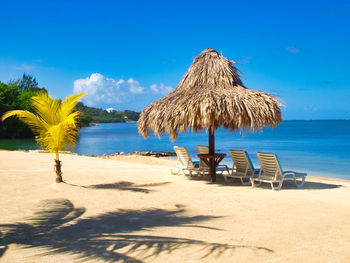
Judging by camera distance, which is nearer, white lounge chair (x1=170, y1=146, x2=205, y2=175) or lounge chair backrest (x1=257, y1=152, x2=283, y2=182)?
lounge chair backrest (x1=257, y1=152, x2=283, y2=182)

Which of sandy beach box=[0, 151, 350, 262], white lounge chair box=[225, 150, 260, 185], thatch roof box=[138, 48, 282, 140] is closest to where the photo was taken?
sandy beach box=[0, 151, 350, 262]

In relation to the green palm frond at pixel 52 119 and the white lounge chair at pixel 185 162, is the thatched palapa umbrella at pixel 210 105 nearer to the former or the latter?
the white lounge chair at pixel 185 162

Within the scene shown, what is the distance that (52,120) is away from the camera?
699 cm

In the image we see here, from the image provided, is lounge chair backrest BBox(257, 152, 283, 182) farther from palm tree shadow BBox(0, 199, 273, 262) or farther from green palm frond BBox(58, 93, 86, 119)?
green palm frond BBox(58, 93, 86, 119)

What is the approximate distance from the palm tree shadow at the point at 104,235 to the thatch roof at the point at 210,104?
8.16 feet

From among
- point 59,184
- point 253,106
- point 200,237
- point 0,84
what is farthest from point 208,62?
point 0,84

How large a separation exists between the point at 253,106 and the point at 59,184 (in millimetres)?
4336

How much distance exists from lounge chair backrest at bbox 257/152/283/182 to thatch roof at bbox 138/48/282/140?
0.61m

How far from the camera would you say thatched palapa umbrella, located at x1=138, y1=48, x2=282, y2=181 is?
681 centimetres

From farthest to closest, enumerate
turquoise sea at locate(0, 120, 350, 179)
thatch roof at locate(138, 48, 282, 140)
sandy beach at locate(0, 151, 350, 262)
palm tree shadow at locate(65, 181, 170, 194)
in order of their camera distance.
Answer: turquoise sea at locate(0, 120, 350, 179) → thatch roof at locate(138, 48, 282, 140) → palm tree shadow at locate(65, 181, 170, 194) → sandy beach at locate(0, 151, 350, 262)

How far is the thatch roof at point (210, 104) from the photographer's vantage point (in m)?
6.80

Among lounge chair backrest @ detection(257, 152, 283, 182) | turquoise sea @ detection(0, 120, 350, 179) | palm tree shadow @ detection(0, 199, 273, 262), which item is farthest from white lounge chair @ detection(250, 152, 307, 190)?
palm tree shadow @ detection(0, 199, 273, 262)

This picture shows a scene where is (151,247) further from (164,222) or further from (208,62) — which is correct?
(208,62)

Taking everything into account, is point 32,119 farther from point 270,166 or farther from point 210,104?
point 270,166
